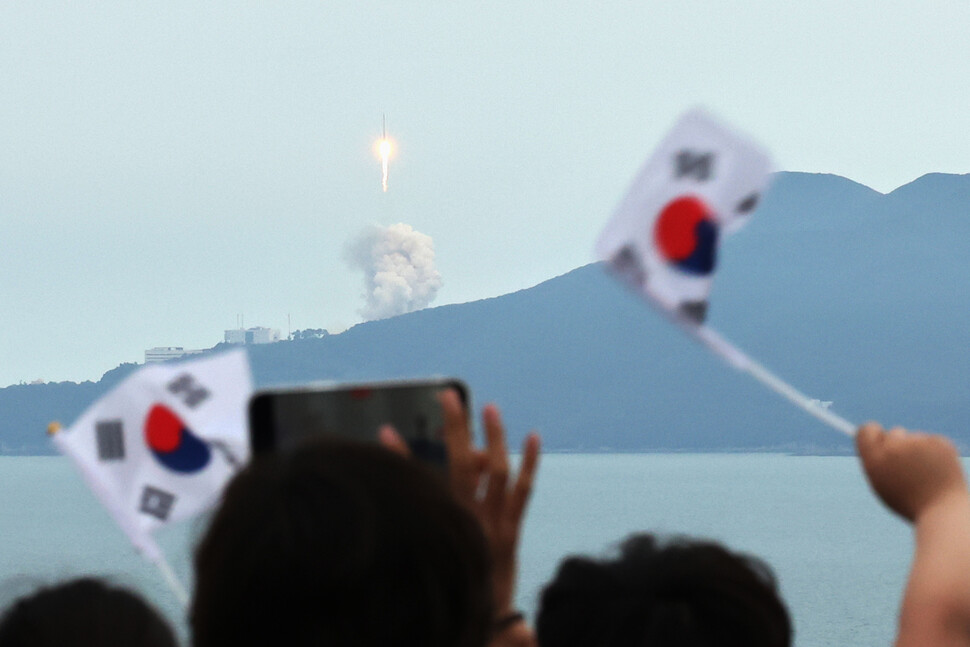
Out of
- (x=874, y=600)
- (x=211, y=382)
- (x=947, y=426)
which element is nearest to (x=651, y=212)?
(x=211, y=382)

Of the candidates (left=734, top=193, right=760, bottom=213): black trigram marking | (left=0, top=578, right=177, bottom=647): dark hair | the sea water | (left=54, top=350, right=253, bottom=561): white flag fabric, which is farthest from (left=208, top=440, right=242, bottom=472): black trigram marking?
the sea water

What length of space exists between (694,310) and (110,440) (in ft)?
5.37

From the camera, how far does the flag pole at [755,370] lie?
250cm

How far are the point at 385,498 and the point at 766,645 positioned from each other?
831mm

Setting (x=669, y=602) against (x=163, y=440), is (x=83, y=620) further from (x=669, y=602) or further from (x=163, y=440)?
(x=163, y=440)

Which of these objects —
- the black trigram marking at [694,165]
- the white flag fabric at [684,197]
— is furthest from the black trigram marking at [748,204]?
the black trigram marking at [694,165]

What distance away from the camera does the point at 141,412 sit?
3.35 meters

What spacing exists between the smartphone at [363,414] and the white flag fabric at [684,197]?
122 cm

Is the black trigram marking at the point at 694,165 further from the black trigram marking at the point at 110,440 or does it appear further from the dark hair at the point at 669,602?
the black trigram marking at the point at 110,440

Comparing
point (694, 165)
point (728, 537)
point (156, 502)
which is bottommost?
point (728, 537)

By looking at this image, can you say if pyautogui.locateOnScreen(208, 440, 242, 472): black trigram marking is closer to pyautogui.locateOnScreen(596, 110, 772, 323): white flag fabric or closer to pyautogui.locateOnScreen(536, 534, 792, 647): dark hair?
pyautogui.locateOnScreen(596, 110, 772, 323): white flag fabric

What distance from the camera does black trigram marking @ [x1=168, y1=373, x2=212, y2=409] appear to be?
3.19 meters

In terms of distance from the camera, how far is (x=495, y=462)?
1742 mm

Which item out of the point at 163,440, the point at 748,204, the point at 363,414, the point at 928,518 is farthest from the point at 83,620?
the point at 748,204
